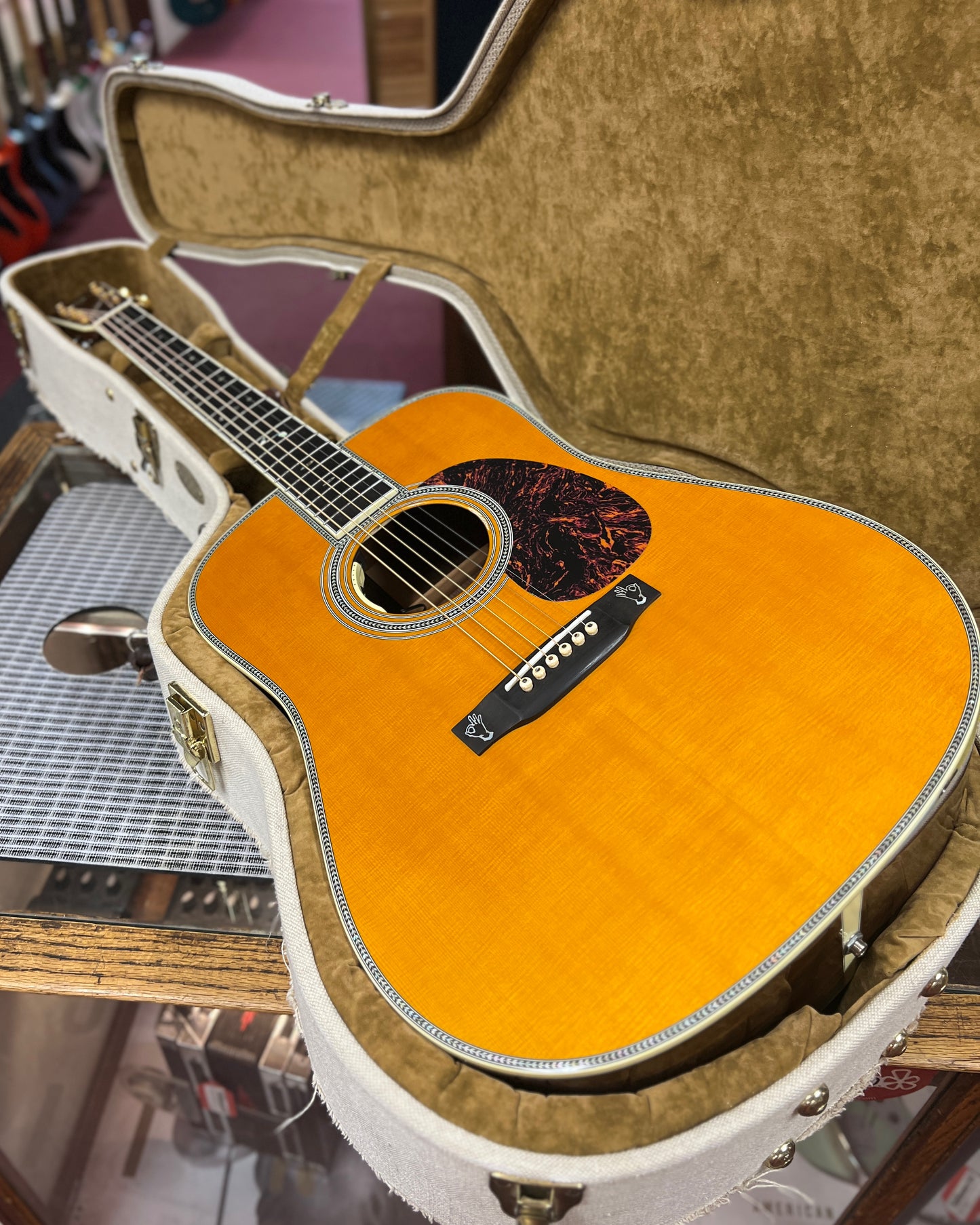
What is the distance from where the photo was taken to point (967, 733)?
81 centimetres

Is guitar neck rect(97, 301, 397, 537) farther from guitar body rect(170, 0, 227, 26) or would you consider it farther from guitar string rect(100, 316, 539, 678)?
guitar body rect(170, 0, 227, 26)

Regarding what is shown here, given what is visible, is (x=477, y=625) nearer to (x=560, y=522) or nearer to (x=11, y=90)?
(x=560, y=522)

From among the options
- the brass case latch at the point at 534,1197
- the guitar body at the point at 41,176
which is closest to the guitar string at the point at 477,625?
the brass case latch at the point at 534,1197

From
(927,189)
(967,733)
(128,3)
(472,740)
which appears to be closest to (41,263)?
(472,740)

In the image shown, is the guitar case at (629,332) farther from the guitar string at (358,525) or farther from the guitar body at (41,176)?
the guitar body at (41,176)

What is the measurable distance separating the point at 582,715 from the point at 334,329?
3.08 ft

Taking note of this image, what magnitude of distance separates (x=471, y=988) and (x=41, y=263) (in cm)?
168

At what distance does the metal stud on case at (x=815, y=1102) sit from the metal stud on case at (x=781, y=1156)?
0.05 meters

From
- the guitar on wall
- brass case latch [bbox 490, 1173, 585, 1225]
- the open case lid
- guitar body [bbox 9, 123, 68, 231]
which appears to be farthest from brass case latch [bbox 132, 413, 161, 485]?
guitar body [bbox 9, 123, 68, 231]

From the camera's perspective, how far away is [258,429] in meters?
1.31

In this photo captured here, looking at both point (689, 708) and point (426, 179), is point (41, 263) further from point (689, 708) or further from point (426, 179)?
point (689, 708)

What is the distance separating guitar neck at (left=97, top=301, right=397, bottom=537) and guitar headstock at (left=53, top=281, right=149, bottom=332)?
23mm

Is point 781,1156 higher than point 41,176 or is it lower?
lower

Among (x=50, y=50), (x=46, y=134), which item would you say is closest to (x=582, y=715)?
(x=46, y=134)
